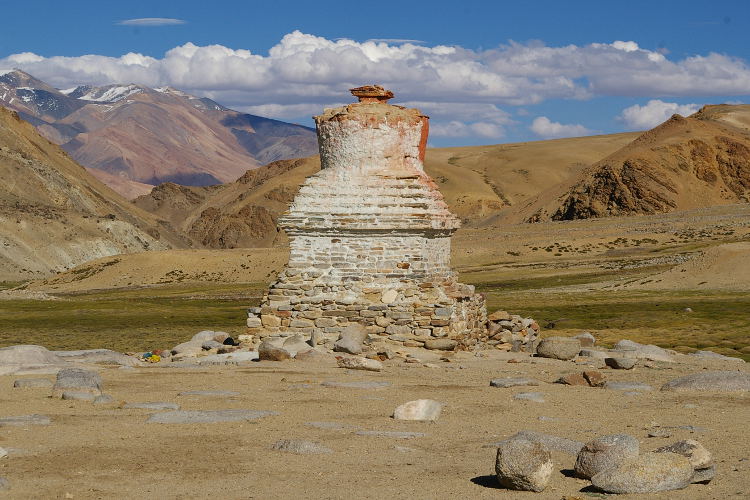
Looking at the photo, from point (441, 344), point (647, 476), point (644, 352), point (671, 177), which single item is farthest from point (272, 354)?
point (671, 177)

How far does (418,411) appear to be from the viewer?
36.3 feet

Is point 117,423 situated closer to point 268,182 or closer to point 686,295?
point 686,295

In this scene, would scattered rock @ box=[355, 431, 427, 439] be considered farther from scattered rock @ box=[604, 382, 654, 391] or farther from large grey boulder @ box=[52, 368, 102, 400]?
scattered rock @ box=[604, 382, 654, 391]

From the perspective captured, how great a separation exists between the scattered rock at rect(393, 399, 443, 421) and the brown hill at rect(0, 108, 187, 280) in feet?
235

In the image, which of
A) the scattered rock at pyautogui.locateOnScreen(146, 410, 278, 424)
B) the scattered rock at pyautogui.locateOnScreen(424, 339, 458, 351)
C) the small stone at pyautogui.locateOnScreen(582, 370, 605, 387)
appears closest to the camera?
the scattered rock at pyautogui.locateOnScreen(146, 410, 278, 424)

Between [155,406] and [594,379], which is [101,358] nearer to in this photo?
[155,406]

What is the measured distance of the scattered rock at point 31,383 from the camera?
1242cm

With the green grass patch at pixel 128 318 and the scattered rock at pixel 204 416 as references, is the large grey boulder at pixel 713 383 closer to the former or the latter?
the scattered rock at pixel 204 416

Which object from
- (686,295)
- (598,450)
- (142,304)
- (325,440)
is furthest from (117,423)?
(142,304)

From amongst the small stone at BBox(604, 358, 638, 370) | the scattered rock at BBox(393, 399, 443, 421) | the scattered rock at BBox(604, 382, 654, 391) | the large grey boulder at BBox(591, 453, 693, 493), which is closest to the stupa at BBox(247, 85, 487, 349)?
the small stone at BBox(604, 358, 638, 370)

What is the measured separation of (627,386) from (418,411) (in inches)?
145

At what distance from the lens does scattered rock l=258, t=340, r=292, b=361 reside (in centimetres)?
1585

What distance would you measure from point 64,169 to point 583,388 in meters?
103

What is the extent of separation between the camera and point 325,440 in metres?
9.83
